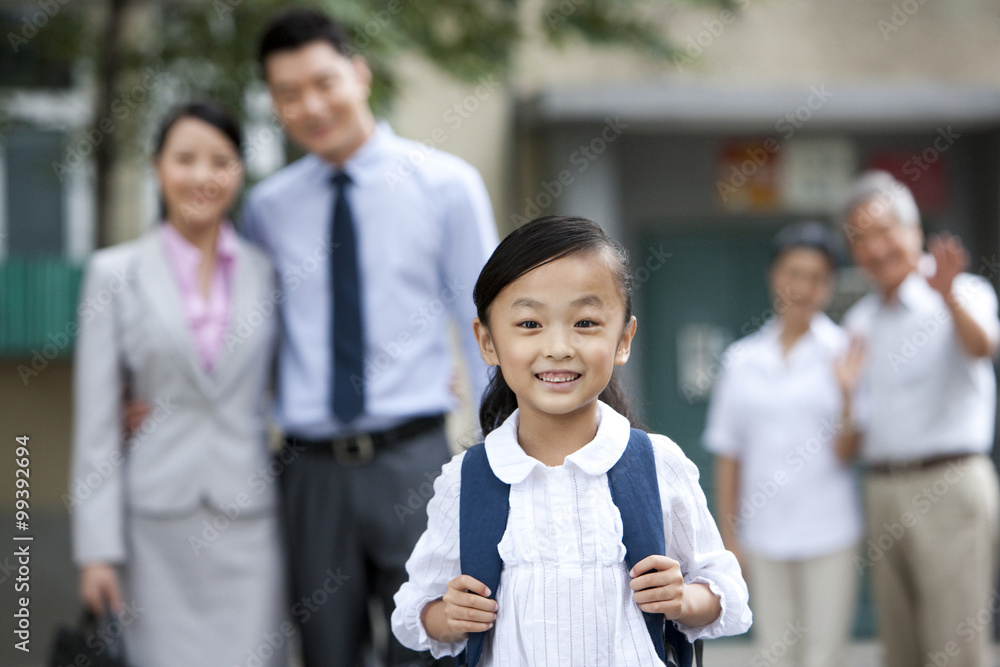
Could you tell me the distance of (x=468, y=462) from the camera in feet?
5.29

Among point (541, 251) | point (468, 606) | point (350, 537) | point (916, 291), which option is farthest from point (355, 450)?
point (916, 291)

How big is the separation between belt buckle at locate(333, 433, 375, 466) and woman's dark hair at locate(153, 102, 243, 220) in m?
0.84

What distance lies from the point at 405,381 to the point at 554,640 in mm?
1148

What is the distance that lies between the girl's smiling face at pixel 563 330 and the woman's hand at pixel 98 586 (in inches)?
60.2

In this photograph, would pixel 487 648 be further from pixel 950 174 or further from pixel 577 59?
pixel 950 174

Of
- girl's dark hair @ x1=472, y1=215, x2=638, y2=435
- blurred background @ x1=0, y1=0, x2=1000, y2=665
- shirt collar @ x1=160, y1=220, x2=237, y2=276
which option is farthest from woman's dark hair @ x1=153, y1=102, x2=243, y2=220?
blurred background @ x1=0, y1=0, x2=1000, y2=665

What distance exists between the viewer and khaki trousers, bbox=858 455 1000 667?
3.58 m

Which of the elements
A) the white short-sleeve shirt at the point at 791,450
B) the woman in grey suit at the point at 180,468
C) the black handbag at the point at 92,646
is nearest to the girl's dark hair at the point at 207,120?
the woman in grey suit at the point at 180,468

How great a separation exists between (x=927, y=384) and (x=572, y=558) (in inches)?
100

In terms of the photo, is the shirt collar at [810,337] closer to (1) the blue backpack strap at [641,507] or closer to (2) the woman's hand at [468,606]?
(1) the blue backpack strap at [641,507]

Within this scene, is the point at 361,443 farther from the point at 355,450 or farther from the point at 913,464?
the point at 913,464

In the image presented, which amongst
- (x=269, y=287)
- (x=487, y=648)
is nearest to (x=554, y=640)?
(x=487, y=648)

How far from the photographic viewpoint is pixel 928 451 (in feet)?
11.9

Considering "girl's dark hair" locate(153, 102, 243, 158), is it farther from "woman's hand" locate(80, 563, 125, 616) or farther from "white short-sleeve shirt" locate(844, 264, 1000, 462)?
"white short-sleeve shirt" locate(844, 264, 1000, 462)
